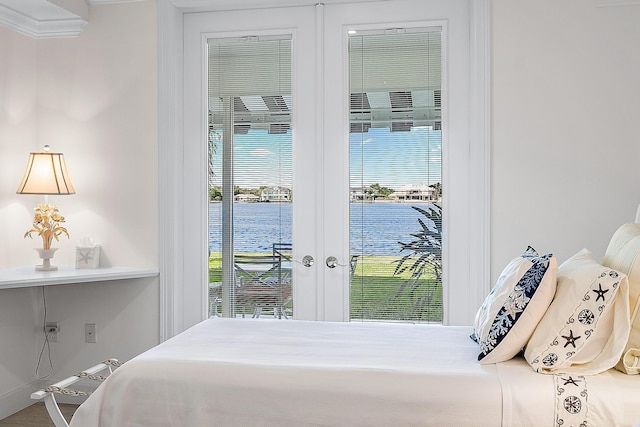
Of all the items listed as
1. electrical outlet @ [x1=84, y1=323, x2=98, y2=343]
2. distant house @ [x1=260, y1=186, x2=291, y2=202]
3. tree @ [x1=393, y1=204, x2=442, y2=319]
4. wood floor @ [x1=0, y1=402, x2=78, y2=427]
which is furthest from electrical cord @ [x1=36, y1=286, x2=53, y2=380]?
tree @ [x1=393, y1=204, x2=442, y2=319]

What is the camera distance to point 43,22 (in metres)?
3.59

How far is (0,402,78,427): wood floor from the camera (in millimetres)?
3326

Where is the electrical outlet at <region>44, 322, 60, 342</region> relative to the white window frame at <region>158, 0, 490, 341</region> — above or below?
below

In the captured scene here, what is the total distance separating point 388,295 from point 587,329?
1563 millimetres

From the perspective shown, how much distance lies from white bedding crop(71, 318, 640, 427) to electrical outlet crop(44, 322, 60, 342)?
174 cm

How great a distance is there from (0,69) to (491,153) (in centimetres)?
279

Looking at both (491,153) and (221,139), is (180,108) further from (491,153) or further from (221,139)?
(491,153)

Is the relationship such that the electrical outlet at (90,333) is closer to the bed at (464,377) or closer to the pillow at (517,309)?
the bed at (464,377)

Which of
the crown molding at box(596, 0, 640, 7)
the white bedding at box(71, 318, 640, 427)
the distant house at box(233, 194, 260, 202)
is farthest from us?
the distant house at box(233, 194, 260, 202)

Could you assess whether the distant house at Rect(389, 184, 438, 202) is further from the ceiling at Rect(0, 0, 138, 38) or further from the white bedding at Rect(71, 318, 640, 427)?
the ceiling at Rect(0, 0, 138, 38)

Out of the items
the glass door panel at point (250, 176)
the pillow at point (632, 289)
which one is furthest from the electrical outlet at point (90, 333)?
the pillow at point (632, 289)

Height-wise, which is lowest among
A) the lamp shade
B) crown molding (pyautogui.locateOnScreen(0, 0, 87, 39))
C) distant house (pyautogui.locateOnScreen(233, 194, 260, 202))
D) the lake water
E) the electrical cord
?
the electrical cord

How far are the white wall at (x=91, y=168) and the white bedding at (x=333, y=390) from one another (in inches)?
56.4

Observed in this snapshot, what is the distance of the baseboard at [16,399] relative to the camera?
11.3 ft
